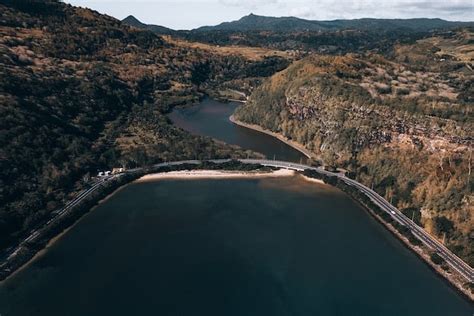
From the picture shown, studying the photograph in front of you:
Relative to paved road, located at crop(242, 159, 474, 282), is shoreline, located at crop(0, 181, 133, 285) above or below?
above

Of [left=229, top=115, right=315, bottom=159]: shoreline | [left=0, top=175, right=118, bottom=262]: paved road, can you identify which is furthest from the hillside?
[left=0, top=175, right=118, bottom=262]: paved road

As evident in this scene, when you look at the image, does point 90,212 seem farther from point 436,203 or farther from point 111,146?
point 436,203

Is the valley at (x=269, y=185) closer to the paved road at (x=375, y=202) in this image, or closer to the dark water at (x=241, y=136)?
the paved road at (x=375, y=202)

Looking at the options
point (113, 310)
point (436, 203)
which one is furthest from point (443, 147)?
point (113, 310)

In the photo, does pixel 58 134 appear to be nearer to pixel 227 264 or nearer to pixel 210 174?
pixel 210 174

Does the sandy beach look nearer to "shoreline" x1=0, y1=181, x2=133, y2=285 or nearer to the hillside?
"shoreline" x1=0, y1=181, x2=133, y2=285
